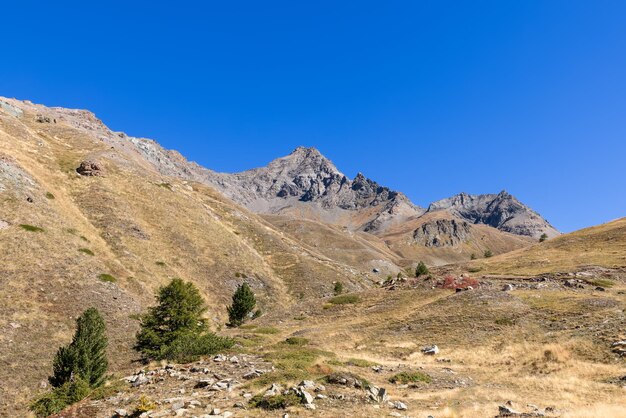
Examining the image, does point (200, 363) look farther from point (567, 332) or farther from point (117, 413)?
point (567, 332)

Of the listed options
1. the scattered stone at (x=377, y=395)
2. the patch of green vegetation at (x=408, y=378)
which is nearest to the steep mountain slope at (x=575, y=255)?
the patch of green vegetation at (x=408, y=378)

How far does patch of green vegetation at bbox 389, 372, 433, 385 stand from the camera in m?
22.4

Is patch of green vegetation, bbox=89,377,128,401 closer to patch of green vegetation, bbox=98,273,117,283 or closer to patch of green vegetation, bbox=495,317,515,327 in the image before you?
patch of green vegetation, bbox=495,317,515,327

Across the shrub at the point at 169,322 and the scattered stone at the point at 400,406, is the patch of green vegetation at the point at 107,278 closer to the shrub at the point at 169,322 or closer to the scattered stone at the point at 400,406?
the shrub at the point at 169,322

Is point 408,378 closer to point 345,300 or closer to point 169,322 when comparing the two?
point 169,322

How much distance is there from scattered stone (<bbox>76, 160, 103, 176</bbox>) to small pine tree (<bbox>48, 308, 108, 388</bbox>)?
230ft

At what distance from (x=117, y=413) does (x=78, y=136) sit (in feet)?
475

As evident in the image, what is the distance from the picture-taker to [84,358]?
102 ft

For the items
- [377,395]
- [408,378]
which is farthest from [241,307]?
[377,395]

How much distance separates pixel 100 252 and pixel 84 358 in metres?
37.1

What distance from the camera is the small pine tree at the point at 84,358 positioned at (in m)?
30.6

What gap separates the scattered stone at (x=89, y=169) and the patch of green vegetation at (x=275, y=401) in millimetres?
94765

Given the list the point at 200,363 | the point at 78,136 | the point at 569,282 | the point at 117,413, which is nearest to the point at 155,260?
the point at 200,363

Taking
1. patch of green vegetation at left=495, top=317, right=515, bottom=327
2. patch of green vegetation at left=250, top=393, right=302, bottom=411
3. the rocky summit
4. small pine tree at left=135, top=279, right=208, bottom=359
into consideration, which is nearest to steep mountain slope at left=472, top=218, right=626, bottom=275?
the rocky summit
